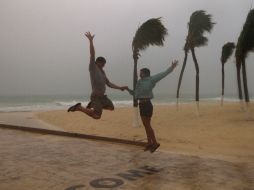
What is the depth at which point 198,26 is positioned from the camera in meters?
23.2

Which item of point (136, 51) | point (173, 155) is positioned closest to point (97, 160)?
point (173, 155)

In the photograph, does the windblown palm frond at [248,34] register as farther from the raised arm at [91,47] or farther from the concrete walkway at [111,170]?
the raised arm at [91,47]

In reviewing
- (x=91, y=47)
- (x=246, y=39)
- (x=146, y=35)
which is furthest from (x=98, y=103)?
(x=246, y=39)

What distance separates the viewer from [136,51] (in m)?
18.4

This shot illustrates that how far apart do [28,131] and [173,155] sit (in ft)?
27.7

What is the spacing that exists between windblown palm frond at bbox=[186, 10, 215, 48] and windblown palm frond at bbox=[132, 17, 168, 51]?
5.22 metres

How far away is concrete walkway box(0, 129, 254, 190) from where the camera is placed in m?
6.39

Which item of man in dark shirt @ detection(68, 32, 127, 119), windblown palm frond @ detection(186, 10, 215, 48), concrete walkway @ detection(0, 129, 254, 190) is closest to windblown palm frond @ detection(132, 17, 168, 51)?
windblown palm frond @ detection(186, 10, 215, 48)

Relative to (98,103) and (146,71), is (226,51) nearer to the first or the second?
(146,71)

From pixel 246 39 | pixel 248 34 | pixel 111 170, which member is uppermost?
pixel 248 34

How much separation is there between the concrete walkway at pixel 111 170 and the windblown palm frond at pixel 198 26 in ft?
46.9

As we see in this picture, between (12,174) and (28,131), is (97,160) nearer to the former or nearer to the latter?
(12,174)

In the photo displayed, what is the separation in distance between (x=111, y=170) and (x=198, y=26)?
57.2ft

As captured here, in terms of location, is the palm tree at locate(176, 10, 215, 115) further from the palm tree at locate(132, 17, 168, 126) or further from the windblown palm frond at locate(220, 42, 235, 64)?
the windblown palm frond at locate(220, 42, 235, 64)
